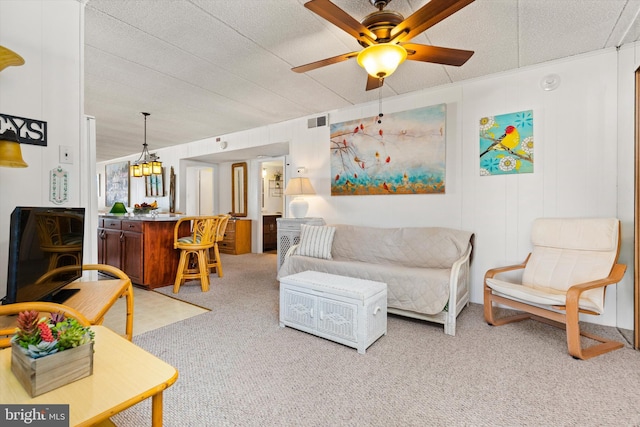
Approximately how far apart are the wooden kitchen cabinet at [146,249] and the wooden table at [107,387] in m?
2.82

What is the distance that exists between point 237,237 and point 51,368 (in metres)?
5.72

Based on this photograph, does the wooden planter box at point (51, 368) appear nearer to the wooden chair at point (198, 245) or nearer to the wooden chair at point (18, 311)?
the wooden chair at point (18, 311)

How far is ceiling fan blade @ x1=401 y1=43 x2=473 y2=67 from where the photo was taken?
77.6 inches

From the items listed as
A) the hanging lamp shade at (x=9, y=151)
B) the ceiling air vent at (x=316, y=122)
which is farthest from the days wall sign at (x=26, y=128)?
the ceiling air vent at (x=316, y=122)

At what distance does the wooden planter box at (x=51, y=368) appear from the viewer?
0.88m

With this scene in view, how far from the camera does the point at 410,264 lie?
3299mm

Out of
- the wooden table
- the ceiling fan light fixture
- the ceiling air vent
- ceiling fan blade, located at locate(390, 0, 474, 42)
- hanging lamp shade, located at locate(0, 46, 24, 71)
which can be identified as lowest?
the wooden table

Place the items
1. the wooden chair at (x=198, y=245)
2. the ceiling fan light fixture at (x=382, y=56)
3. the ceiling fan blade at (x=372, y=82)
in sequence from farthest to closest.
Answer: the wooden chair at (x=198, y=245) → the ceiling fan blade at (x=372, y=82) → the ceiling fan light fixture at (x=382, y=56)

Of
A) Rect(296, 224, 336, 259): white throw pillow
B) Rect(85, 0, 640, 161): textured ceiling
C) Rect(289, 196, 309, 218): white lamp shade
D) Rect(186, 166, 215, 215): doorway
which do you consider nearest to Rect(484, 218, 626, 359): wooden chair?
Rect(85, 0, 640, 161): textured ceiling

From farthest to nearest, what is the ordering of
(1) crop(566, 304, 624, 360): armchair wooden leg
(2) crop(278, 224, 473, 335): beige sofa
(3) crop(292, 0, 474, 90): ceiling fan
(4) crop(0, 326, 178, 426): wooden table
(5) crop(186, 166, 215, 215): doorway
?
1. (5) crop(186, 166, 215, 215): doorway
2. (2) crop(278, 224, 473, 335): beige sofa
3. (1) crop(566, 304, 624, 360): armchair wooden leg
4. (3) crop(292, 0, 474, 90): ceiling fan
5. (4) crop(0, 326, 178, 426): wooden table

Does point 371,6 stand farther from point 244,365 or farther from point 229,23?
point 244,365

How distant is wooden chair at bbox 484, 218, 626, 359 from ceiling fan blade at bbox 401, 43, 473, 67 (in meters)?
1.74

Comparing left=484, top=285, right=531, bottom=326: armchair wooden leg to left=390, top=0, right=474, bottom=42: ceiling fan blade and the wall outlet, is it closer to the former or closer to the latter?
left=390, top=0, right=474, bottom=42: ceiling fan blade

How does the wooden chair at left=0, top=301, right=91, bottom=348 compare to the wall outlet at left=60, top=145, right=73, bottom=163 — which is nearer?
the wooden chair at left=0, top=301, right=91, bottom=348
